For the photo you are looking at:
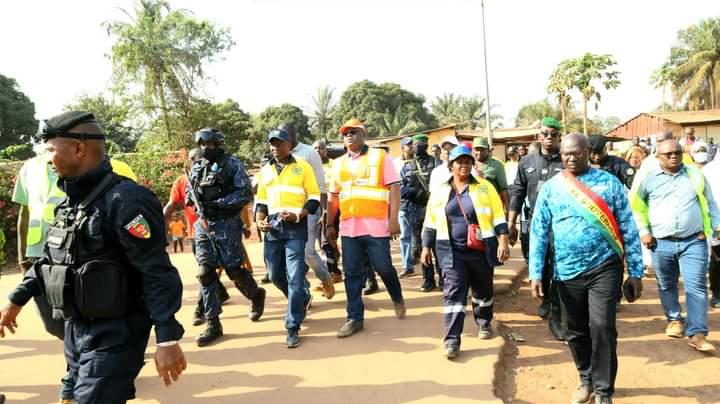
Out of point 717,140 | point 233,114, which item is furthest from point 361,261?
point 717,140

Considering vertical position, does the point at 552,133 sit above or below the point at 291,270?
above

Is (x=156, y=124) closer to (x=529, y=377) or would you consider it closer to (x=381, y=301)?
(x=381, y=301)

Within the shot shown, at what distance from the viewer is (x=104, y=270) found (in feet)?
6.93

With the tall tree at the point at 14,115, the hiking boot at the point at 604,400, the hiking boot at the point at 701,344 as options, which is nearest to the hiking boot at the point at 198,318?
the hiking boot at the point at 604,400

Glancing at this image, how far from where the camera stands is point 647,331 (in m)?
4.82

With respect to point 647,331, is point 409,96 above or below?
above

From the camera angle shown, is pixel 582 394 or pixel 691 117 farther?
pixel 691 117

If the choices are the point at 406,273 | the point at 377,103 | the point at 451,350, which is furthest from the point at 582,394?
the point at 377,103

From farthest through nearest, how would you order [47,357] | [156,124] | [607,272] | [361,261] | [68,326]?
[156,124] → [361,261] → [47,357] → [607,272] → [68,326]

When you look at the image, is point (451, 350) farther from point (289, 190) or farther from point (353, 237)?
point (289, 190)

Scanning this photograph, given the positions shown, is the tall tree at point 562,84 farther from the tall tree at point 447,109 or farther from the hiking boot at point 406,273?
the hiking boot at point 406,273

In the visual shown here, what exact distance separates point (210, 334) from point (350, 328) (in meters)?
1.27

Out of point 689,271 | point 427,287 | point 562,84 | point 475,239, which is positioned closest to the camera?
point 475,239

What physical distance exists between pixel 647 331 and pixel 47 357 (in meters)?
5.53
